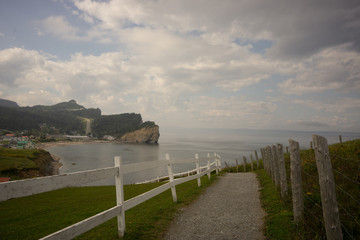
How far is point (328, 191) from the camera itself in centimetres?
346

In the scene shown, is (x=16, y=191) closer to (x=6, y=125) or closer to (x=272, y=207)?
(x=272, y=207)

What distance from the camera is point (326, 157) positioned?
11.4ft

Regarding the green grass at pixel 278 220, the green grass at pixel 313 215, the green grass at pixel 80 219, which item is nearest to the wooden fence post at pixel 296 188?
the green grass at pixel 313 215

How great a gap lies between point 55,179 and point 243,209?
222 inches

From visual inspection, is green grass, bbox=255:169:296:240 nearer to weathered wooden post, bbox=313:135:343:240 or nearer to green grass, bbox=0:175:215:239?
weathered wooden post, bbox=313:135:343:240

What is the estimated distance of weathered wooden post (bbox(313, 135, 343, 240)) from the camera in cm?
335

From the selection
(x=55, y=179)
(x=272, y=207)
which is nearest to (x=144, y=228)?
(x=55, y=179)

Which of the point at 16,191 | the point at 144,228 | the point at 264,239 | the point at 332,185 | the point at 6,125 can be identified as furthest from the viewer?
the point at 6,125

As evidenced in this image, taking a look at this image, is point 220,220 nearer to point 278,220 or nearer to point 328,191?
point 278,220

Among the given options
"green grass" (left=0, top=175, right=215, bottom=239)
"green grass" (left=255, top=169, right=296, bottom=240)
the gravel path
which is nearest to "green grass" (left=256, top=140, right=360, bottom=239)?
"green grass" (left=255, top=169, right=296, bottom=240)

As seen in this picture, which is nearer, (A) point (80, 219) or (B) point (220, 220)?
(B) point (220, 220)

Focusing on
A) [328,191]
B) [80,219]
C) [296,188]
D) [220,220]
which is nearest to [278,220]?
[296,188]

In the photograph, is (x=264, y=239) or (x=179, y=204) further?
(x=179, y=204)

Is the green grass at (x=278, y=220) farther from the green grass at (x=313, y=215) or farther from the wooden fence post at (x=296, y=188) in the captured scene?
the wooden fence post at (x=296, y=188)
